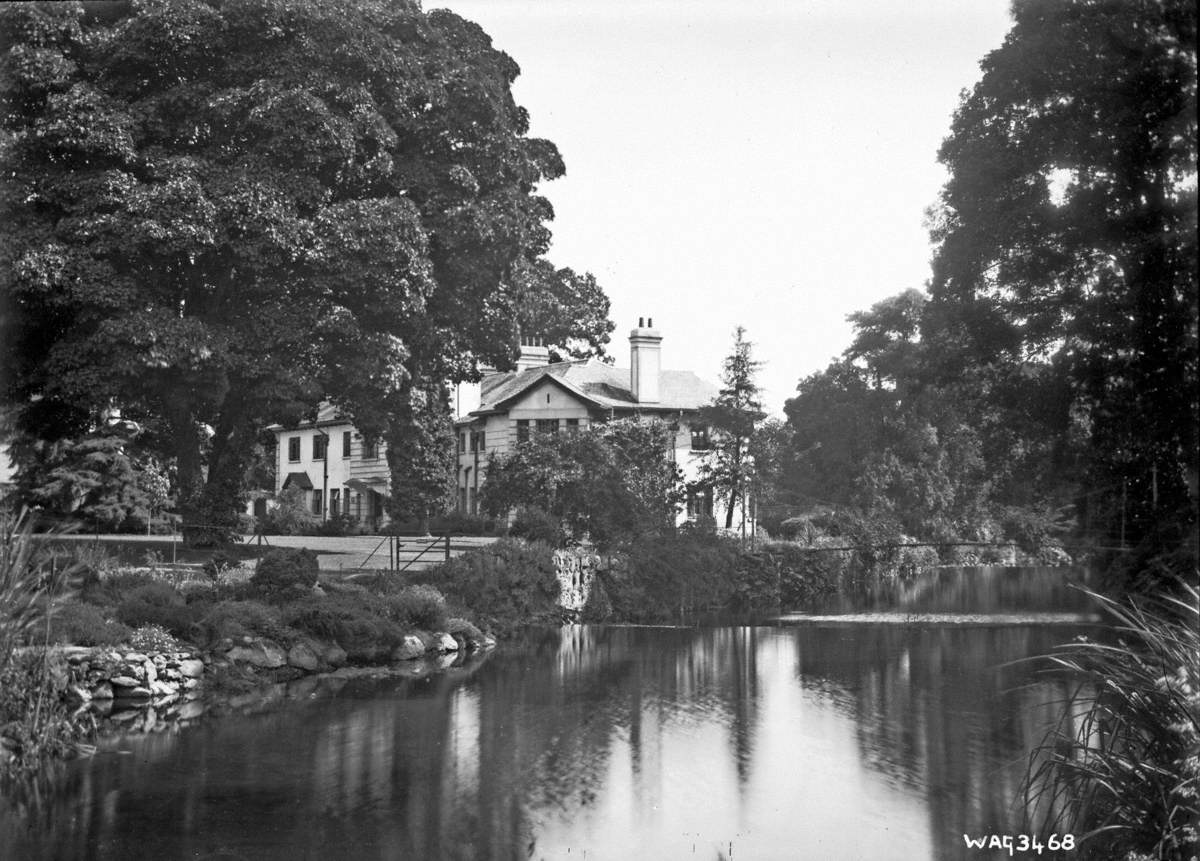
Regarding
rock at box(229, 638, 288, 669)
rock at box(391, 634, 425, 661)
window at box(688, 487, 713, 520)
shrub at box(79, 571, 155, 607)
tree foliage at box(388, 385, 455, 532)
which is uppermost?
tree foliage at box(388, 385, 455, 532)

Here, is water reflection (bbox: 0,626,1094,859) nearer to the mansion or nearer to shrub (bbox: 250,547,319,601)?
shrub (bbox: 250,547,319,601)

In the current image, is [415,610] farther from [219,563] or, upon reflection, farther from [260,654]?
[260,654]

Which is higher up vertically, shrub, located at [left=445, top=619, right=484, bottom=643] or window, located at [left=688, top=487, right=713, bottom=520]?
window, located at [left=688, top=487, right=713, bottom=520]

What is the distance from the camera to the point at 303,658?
1658 centimetres

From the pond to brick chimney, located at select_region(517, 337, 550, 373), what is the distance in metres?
24.7

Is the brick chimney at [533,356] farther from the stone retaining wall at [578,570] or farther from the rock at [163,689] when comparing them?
the rock at [163,689]

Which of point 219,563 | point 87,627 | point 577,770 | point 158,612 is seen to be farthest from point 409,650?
point 577,770

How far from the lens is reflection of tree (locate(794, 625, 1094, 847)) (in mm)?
9922

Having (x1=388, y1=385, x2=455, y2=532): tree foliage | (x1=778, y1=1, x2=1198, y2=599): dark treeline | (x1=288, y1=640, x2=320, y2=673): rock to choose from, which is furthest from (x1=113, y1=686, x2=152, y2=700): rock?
(x1=778, y1=1, x2=1198, y2=599): dark treeline

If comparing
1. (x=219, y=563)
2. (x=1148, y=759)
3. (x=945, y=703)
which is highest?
(x=219, y=563)

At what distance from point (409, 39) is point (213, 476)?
9.78 metres

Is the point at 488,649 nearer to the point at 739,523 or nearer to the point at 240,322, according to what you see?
the point at 240,322

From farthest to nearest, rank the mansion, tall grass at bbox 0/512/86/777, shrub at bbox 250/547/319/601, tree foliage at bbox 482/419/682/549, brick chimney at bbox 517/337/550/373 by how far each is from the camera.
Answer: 1. brick chimney at bbox 517/337/550/373
2. the mansion
3. tree foliage at bbox 482/419/682/549
4. shrub at bbox 250/547/319/601
5. tall grass at bbox 0/512/86/777

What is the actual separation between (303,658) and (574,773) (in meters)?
7.09
